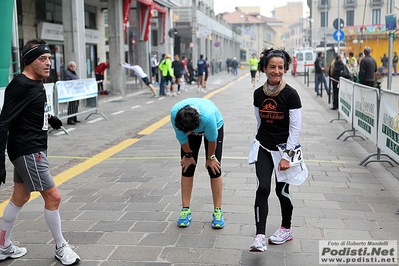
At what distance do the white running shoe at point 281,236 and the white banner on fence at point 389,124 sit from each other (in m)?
2.57

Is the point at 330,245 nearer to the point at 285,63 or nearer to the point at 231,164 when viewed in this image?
the point at 285,63

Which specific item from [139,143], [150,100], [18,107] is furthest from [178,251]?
[150,100]

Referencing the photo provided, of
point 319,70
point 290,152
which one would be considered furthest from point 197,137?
point 319,70

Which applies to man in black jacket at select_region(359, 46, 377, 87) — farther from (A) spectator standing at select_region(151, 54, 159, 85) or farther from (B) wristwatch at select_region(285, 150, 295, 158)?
(A) spectator standing at select_region(151, 54, 159, 85)

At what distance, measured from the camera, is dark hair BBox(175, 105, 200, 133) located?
13.3ft

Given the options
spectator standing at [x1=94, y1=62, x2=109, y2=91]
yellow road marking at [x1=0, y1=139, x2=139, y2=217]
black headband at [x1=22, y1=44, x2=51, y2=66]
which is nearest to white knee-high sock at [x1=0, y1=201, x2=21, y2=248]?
black headband at [x1=22, y1=44, x2=51, y2=66]

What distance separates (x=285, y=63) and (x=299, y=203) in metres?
2.09

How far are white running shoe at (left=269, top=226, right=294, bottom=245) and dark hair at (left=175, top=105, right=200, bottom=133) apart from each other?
1224 millimetres

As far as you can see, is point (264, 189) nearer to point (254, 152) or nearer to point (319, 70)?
point (254, 152)

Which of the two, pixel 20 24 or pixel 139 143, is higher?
pixel 20 24

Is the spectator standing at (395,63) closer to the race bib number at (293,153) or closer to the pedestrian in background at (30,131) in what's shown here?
the race bib number at (293,153)

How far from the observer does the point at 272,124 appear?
4.19 metres

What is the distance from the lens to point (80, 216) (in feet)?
17.2

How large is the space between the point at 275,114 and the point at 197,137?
891 mm
